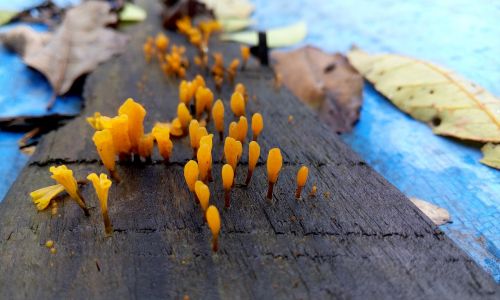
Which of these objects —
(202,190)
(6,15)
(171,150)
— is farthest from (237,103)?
(6,15)

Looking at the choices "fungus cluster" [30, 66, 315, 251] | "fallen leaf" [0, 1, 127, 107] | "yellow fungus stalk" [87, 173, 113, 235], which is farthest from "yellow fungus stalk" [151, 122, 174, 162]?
"fallen leaf" [0, 1, 127, 107]

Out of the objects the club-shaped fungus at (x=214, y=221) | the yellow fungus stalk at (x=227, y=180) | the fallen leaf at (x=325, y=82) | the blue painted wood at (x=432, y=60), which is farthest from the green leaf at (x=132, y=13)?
the club-shaped fungus at (x=214, y=221)

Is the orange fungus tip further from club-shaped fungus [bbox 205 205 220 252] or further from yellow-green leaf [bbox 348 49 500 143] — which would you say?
yellow-green leaf [bbox 348 49 500 143]

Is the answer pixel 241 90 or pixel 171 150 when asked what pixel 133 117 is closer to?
pixel 171 150

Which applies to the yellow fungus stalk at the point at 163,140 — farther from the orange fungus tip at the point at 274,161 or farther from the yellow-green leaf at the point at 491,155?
the yellow-green leaf at the point at 491,155

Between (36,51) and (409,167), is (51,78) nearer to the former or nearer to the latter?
(36,51)

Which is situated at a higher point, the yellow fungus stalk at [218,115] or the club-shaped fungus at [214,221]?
the yellow fungus stalk at [218,115]
